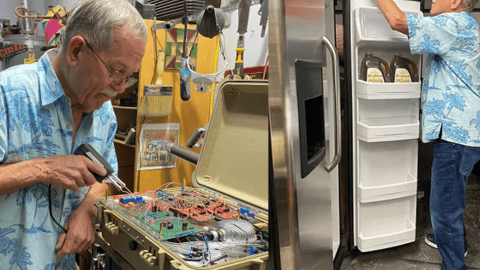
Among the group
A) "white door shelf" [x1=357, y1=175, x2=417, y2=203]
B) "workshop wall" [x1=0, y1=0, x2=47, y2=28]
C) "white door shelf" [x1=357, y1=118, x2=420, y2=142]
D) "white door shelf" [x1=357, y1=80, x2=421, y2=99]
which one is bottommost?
"white door shelf" [x1=357, y1=175, x2=417, y2=203]

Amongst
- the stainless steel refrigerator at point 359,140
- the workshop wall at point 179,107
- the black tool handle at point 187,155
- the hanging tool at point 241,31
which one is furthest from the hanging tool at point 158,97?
the stainless steel refrigerator at point 359,140

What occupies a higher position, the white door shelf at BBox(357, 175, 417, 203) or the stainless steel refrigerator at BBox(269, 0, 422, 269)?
the stainless steel refrigerator at BBox(269, 0, 422, 269)

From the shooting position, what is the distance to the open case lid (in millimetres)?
1351

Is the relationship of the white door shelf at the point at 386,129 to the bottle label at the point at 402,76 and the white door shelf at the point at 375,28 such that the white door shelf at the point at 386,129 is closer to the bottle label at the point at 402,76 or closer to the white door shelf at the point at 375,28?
the bottle label at the point at 402,76

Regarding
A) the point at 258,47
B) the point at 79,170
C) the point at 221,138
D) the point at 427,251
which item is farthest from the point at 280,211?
the point at 427,251

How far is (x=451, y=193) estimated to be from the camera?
2.18 m

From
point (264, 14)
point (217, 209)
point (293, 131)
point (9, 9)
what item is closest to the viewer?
point (293, 131)

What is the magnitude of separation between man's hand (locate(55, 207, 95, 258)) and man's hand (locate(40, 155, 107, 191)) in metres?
0.18

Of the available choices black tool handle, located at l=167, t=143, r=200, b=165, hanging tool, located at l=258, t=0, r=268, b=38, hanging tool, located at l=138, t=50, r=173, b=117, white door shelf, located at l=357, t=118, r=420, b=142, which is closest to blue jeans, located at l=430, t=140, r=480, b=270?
white door shelf, located at l=357, t=118, r=420, b=142

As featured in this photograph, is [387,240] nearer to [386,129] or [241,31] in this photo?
[386,129]

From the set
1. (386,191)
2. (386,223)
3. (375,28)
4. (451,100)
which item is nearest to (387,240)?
(386,223)

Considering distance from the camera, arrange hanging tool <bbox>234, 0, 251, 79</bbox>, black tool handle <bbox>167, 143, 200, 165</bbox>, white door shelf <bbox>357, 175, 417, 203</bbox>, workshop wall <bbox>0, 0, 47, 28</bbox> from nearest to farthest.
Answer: hanging tool <bbox>234, 0, 251, 79</bbox> < black tool handle <bbox>167, 143, 200, 165</bbox> < white door shelf <bbox>357, 175, 417, 203</bbox> < workshop wall <bbox>0, 0, 47, 28</bbox>

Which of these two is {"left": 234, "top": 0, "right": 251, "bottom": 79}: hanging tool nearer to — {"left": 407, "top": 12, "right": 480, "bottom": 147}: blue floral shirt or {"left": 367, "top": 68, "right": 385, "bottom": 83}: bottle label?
{"left": 367, "top": 68, "right": 385, "bottom": 83}: bottle label

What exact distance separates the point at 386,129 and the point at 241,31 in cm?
116
